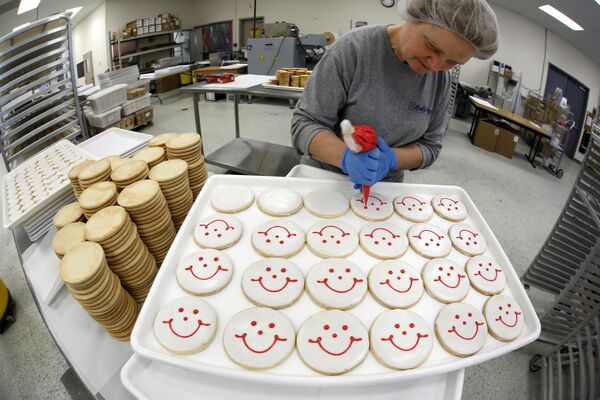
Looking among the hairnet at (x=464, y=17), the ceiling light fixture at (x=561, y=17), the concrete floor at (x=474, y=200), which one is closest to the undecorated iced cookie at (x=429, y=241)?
the hairnet at (x=464, y=17)

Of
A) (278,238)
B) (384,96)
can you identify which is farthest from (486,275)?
(384,96)

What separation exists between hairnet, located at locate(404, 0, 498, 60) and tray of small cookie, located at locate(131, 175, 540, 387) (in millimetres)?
495

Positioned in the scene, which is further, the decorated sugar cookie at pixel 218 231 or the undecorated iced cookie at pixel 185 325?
the decorated sugar cookie at pixel 218 231

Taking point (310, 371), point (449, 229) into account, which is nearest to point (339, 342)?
point (310, 371)

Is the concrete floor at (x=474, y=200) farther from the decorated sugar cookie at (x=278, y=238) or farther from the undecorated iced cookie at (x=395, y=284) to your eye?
the undecorated iced cookie at (x=395, y=284)

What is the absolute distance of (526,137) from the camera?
502 centimetres

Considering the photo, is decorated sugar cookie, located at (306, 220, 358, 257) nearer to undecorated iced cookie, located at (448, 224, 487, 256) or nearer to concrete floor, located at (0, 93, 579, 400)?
undecorated iced cookie, located at (448, 224, 487, 256)

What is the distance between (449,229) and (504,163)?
488 cm

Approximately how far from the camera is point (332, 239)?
0.80 metres

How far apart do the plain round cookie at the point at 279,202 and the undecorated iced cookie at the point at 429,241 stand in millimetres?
343

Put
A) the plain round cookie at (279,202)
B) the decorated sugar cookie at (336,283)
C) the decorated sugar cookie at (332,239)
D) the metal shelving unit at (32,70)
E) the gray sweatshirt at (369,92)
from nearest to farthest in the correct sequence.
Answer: the decorated sugar cookie at (336,283) < the decorated sugar cookie at (332,239) < the plain round cookie at (279,202) < the gray sweatshirt at (369,92) < the metal shelving unit at (32,70)

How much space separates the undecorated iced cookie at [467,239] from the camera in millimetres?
815

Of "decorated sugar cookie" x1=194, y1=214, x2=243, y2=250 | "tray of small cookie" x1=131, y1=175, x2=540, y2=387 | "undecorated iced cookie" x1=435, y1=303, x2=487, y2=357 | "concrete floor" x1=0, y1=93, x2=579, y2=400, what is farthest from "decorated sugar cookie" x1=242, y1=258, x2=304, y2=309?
"concrete floor" x1=0, y1=93, x2=579, y2=400

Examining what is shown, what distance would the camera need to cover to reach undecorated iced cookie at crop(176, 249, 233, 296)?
0.66 metres
